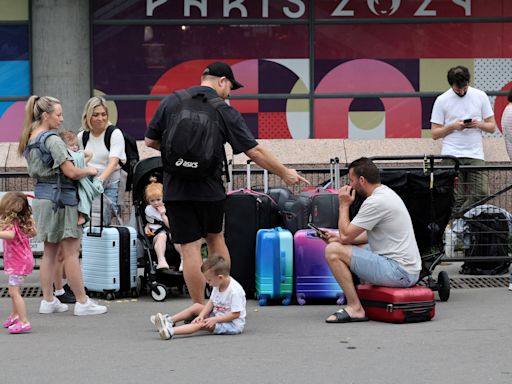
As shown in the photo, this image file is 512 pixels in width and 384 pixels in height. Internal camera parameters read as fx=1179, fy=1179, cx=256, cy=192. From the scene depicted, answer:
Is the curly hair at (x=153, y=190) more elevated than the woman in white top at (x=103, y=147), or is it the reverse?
the woman in white top at (x=103, y=147)

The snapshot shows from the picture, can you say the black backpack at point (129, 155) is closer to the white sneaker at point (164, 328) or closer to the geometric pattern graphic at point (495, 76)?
the white sneaker at point (164, 328)

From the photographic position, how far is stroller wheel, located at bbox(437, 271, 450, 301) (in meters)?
9.95

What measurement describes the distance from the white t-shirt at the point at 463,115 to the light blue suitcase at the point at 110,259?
3609 millimetres

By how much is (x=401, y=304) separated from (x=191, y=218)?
1.68m

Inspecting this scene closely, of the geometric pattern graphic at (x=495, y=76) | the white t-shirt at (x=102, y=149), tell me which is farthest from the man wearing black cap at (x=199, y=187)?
the geometric pattern graphic at (x=495, y=76)

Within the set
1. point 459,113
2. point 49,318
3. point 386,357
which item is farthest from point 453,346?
point 459,113

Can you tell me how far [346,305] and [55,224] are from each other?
2.50 m

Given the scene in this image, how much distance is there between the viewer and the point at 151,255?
34.5 ft

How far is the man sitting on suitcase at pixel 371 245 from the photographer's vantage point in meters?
8.91

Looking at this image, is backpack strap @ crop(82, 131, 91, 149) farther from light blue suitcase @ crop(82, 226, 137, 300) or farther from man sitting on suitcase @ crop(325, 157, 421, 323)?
man sitting on suitcase @ crop(325, 157, 421, 323)

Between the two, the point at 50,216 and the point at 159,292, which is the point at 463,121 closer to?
the point at 159,292

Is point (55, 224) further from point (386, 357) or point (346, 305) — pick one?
point (386, 357)

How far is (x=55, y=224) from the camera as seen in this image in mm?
9492

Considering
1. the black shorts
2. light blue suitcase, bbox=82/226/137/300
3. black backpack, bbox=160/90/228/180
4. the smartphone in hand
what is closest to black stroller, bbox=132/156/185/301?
light blue suitcase, bbox=82/226/137/300
